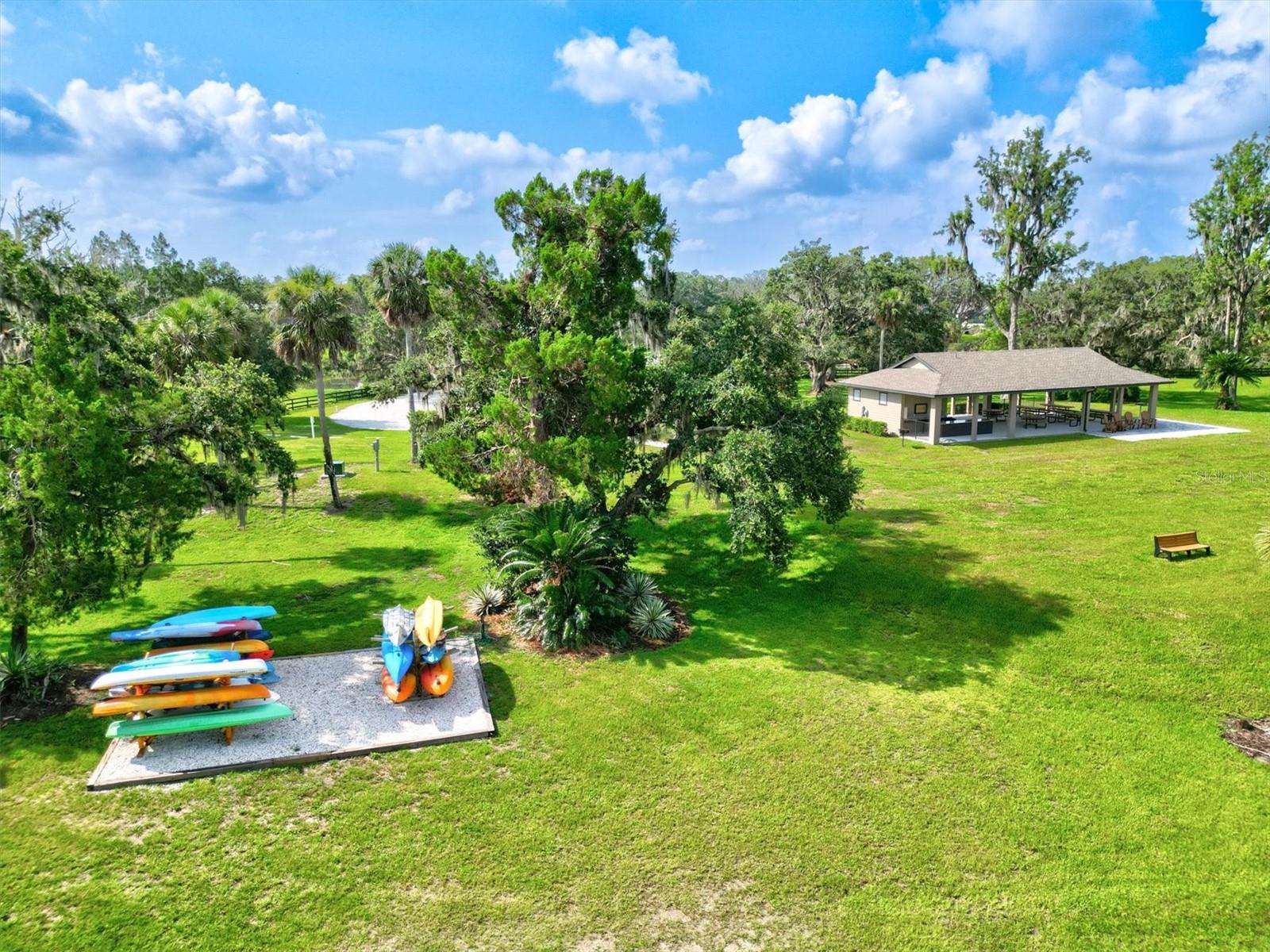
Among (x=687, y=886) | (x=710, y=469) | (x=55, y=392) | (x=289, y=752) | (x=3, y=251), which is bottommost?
(x=687, y=886)

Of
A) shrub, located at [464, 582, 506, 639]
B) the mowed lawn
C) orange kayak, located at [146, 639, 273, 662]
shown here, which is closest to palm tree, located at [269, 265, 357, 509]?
the mowed lawn

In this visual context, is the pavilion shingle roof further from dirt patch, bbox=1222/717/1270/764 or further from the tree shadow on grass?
dirt patch, bbox=1222/717/1270/764

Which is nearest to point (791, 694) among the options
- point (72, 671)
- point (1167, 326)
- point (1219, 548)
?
point (72, 671)

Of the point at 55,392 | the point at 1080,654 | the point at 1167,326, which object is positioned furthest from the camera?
the point at 1167,326

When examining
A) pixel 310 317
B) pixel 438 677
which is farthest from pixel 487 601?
pixel 310 317

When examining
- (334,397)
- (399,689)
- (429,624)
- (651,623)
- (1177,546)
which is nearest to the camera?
(399,689)

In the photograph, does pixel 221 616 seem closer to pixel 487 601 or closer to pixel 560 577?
Result: pixel 487 601

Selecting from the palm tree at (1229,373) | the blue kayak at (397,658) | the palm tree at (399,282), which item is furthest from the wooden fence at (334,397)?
the palm tree at (1229,373)

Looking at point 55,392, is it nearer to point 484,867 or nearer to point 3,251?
point 3,251
